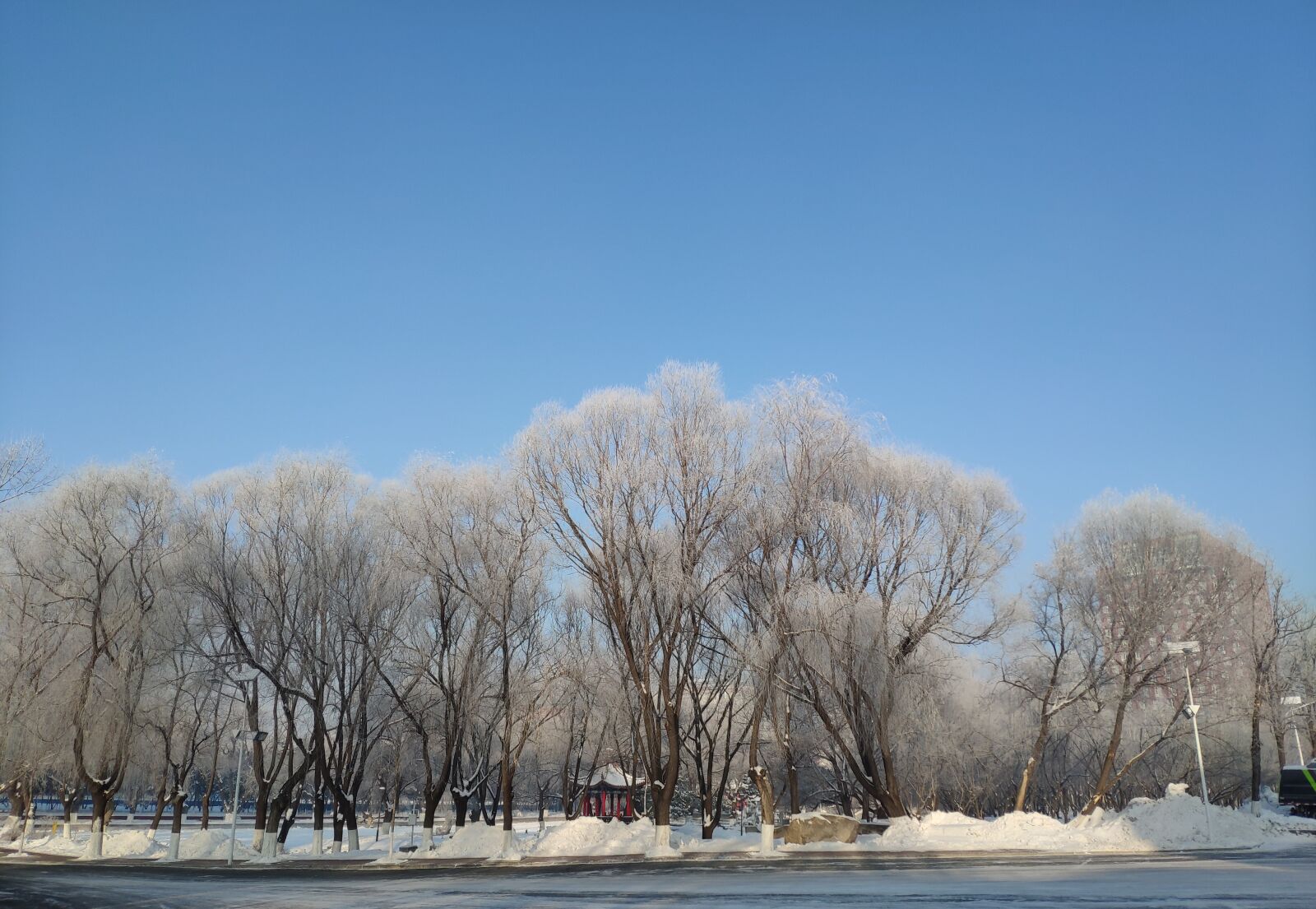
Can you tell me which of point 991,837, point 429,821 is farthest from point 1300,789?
point 429,821

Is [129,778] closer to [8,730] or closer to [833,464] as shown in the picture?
[8,730]

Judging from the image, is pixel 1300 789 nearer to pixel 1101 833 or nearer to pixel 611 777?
pixel 1101 833

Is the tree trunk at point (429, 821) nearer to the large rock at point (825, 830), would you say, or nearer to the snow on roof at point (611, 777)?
→ the large rock at point (825, 830)

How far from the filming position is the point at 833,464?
103 feet

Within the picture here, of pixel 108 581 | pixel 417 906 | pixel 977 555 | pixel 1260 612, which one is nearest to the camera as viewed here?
pixel 417 906

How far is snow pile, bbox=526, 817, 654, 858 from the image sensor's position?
3022cm

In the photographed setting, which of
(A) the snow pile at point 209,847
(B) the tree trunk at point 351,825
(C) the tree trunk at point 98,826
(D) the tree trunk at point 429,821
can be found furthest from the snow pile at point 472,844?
(C) the tree trunk at point 98,826

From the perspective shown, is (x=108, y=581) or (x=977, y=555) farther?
(x=108, y=581)

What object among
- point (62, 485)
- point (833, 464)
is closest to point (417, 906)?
point (833, 464)

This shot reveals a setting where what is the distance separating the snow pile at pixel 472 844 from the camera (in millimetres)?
31094

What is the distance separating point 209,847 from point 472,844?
1228 cm

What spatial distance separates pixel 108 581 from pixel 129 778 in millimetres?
32462

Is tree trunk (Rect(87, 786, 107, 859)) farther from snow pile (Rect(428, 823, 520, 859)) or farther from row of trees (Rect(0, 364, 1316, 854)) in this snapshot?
snow pile (Rect(428, 823, 520, 859))

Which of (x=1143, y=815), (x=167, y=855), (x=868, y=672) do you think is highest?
(x=868, y=672)
